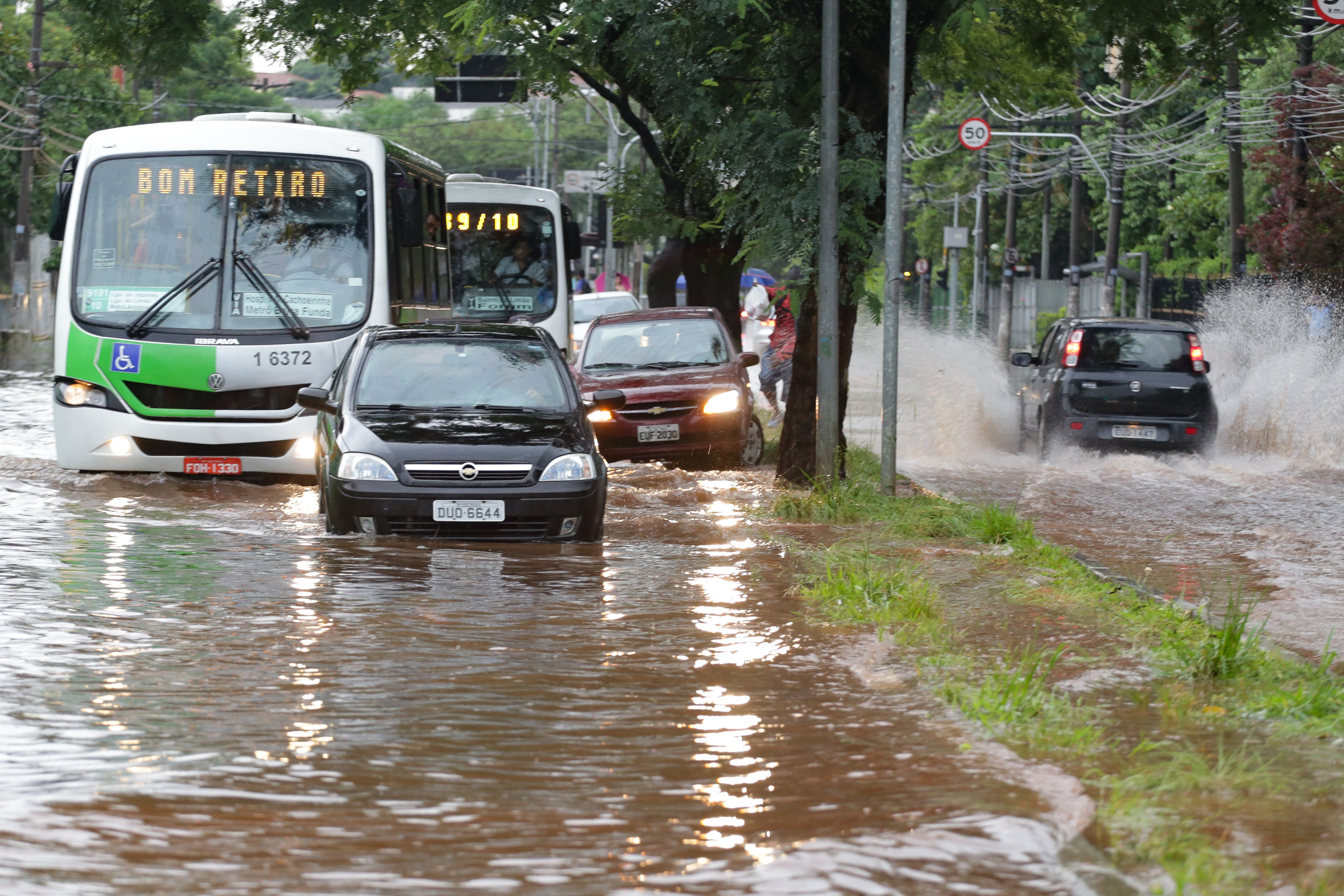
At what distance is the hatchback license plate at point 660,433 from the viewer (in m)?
17.2

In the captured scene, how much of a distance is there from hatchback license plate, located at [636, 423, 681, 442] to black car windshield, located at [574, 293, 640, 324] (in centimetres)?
1625

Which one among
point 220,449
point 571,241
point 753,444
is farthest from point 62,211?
point 571,241

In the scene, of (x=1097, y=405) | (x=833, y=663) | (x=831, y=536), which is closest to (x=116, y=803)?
(x=833, y=663)

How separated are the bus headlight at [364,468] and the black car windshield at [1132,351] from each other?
33.4 feet

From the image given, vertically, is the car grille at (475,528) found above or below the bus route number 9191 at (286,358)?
below

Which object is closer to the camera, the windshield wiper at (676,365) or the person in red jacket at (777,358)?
the windshield wiper at (676,365)

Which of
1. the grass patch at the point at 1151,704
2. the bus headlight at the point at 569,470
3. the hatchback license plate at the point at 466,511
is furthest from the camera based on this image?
the bus headlight at the point at 569,470

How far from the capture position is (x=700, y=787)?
564cm

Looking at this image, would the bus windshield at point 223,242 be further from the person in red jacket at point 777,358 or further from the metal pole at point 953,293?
the metal pole at point 953,293

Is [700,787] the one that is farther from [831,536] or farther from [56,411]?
[56,411]

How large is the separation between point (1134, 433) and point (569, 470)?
9.58m

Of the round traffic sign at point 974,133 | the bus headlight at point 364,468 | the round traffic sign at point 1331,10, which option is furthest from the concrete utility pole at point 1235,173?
the bus headlight at point 364,468

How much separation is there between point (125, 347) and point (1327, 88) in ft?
65.4

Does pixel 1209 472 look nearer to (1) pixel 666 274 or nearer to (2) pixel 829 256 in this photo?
(2) pixel 829 256
